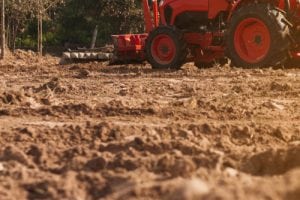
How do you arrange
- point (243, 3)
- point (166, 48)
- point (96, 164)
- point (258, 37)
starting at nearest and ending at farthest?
point (96, 164) → point (258, 37) → point (243, 3) → point (166, 48)

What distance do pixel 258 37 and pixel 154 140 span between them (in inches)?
260

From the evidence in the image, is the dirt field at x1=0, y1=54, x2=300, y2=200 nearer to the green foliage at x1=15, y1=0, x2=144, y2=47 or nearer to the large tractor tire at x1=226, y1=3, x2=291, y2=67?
the large tractor tire at x1=226, y1=3, x2=291, y2=67

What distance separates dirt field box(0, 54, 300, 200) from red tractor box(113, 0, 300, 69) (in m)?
1.20

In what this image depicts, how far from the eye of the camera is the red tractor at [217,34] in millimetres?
11383

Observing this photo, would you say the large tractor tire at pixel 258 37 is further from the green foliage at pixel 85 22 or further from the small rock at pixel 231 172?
the green foliage at pixel 85 22

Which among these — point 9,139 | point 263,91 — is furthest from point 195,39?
point 9,139

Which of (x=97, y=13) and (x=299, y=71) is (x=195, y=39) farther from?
(x=97, y=13)

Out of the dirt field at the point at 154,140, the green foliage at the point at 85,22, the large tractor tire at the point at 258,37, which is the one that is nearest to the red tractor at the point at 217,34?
the large tractor tire at the point at 258,37

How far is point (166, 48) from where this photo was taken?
44.7 ft

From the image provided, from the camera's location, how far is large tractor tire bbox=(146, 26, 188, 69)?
13.2m

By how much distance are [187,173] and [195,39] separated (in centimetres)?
899

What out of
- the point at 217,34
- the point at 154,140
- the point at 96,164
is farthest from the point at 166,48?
the point at 96,164

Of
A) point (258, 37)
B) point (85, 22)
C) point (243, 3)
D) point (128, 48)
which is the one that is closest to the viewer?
point (258, 37)

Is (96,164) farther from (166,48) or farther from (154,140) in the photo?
(166,48)
